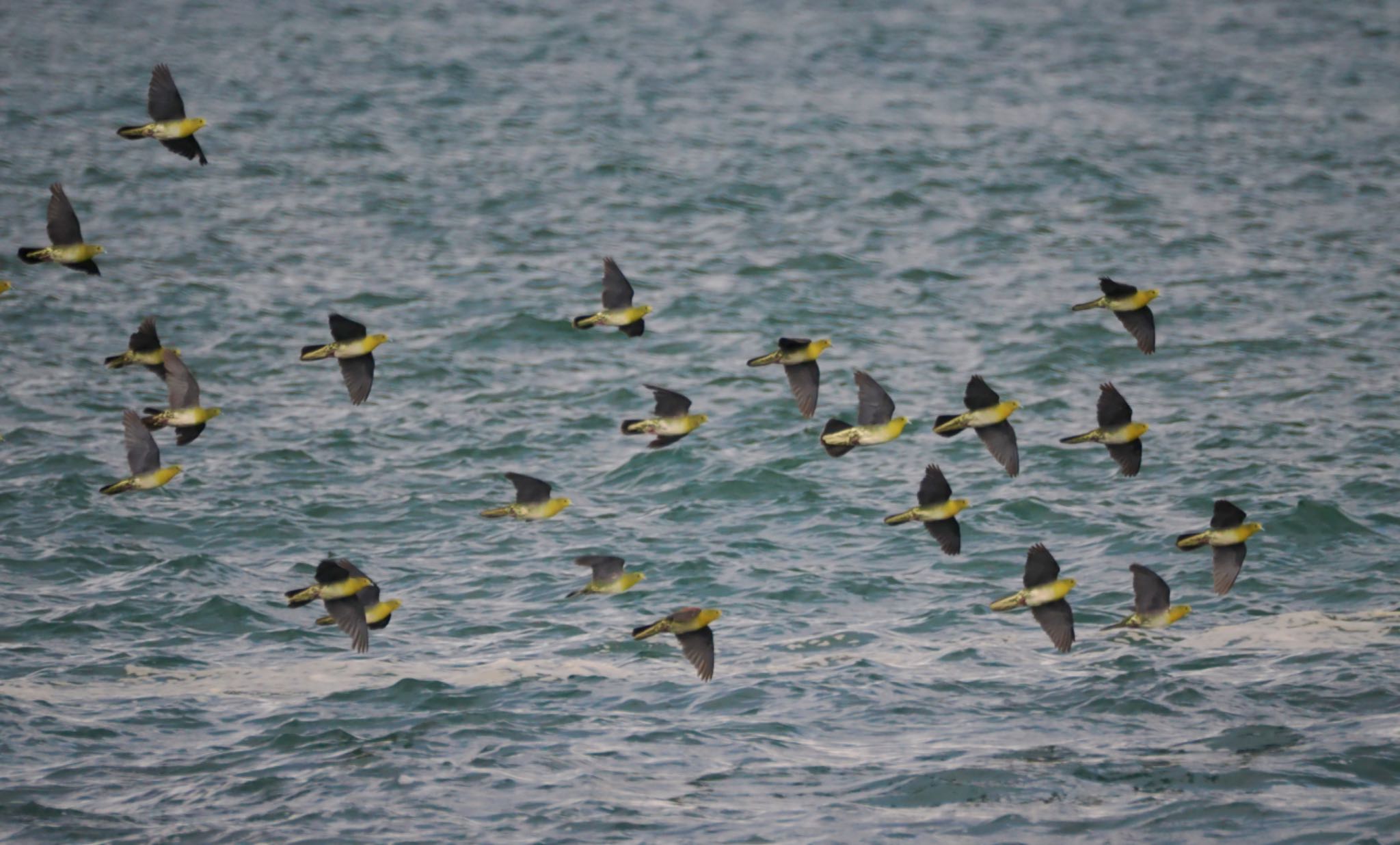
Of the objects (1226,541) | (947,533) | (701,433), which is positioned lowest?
(701,433)

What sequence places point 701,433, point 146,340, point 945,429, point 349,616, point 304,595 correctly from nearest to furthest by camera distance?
1. point 304,595
2. point 349,616
3. point 146,340
4. point 945,429
5. point 701,433

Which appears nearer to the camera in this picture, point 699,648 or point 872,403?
point 699,648

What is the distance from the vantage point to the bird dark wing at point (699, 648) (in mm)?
14148

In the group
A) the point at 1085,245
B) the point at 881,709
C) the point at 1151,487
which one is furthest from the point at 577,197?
the point at 881,709

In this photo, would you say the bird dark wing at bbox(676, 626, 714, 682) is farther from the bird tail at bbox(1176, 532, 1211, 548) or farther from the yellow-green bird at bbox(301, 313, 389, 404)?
the bird tail at bbox(1176, 532, 1211, 548)

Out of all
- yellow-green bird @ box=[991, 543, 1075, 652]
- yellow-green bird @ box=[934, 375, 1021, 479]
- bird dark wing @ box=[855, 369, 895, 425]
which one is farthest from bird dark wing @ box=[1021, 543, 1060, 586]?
bird dark wing @ box=[855, 369, 895, 425]

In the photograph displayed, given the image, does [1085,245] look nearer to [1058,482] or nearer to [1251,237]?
[1251,237]

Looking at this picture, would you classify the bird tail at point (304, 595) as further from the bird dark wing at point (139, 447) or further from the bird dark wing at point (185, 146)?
the bird dark wing at point (185, 146)

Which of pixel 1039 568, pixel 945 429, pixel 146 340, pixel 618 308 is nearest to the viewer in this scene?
pixel 146 340

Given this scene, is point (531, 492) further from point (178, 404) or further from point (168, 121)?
point (168, 121)

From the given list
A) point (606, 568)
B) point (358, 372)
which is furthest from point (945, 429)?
point (358, 372)

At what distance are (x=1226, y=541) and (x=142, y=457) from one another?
946 centimetres

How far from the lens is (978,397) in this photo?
14.5 m

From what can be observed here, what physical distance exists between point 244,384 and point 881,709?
1186 cm
